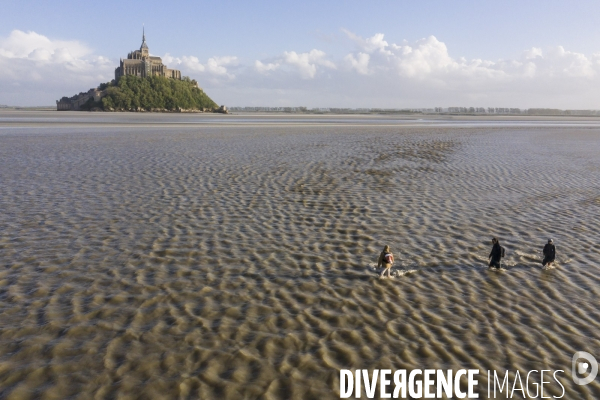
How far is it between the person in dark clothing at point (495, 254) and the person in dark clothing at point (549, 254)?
1581mm

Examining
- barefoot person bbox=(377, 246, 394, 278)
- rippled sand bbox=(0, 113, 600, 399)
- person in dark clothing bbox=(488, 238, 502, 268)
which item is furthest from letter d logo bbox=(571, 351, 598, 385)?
barefoot person bbox=(377, 246, 394, 278)

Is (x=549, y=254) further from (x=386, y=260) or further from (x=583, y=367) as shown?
(x=583, y=367)

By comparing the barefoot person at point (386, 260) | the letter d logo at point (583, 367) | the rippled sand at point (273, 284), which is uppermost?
the barefoot person at point (386, 260)

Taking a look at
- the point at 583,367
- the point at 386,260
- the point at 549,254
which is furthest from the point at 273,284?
the point at 549,254

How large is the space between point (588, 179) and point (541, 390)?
27588 mm

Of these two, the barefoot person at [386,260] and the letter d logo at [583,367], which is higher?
the barefoot person at [386,260]

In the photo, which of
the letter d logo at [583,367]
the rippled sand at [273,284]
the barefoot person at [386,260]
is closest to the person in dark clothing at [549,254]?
the rippled sand at [273,284]

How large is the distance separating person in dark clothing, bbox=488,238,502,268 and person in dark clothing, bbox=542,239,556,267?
158 cm

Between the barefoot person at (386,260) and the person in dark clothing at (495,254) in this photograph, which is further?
the person in dark clothing at (495,254)

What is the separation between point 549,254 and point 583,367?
225 inches

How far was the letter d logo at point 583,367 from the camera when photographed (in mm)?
8586

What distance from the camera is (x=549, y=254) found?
550 inches

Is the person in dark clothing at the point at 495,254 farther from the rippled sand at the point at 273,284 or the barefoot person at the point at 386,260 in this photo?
the barefoot person at the point at 386,260

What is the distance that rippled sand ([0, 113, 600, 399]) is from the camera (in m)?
8.70
